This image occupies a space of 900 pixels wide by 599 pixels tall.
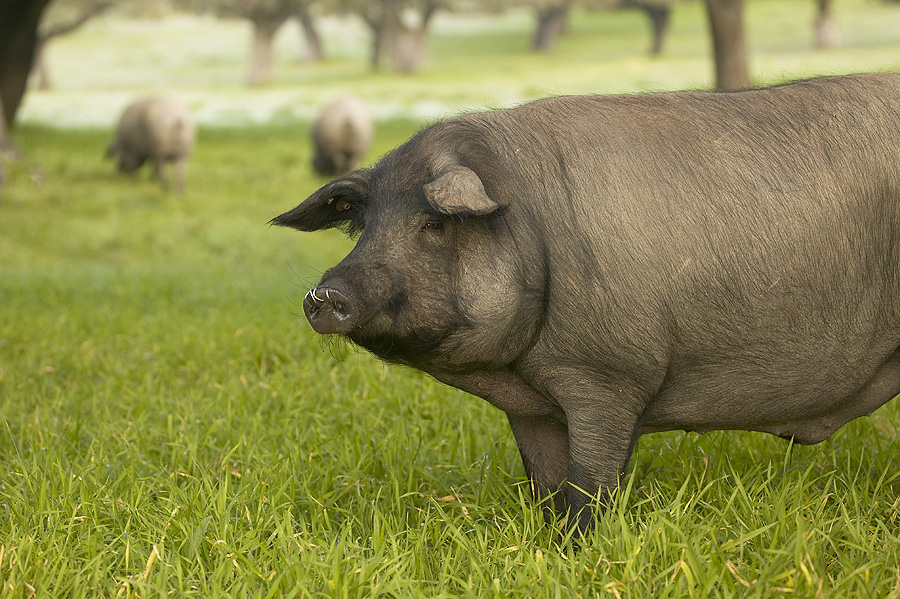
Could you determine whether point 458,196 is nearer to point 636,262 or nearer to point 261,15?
point 636,262

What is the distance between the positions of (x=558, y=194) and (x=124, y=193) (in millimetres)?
12177

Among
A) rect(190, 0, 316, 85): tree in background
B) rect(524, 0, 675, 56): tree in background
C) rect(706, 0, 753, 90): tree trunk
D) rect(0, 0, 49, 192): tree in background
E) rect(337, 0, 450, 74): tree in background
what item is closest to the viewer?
rect(706, 0, 753, 90): tree trunk

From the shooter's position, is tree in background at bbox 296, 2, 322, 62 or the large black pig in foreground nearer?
the large black pig in foreground

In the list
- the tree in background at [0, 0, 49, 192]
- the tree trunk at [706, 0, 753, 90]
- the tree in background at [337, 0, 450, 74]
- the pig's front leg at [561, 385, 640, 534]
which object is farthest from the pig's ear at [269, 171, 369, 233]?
the tree in background at [337, 0, 450, 74]

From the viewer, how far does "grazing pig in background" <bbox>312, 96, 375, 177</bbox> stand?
15.3 meters

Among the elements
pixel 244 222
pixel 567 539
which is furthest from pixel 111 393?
pixel 244 222

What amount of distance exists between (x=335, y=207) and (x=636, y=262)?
1.02 metres

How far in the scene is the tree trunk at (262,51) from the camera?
105ft

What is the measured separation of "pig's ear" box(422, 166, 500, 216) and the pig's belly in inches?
32.0

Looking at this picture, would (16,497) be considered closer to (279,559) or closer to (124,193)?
(279,559)

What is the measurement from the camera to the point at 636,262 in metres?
2.75

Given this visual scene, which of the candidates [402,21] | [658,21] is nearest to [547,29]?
[658,21]

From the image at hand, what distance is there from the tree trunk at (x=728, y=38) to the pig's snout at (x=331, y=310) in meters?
9.54

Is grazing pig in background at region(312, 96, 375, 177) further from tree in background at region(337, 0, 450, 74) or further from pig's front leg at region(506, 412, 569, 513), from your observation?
tree in background at region(337, 0, 450, 74)
